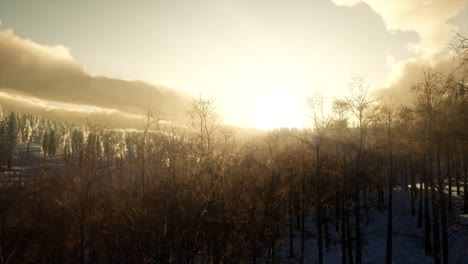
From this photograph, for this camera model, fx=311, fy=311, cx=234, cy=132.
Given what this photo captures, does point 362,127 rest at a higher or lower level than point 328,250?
higher

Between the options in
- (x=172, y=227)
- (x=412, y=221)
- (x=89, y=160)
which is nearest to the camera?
(x=172, y=227)

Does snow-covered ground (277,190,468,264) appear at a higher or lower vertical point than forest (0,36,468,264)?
lower

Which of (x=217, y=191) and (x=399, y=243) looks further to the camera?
(x=399, y=243)

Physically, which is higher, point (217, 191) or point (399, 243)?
point (217, 191)

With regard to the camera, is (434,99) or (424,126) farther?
(424,126)

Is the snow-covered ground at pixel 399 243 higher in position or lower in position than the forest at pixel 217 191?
lower

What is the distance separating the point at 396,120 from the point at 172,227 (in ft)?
64.9

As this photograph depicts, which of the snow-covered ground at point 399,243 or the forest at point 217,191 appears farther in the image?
the snow-covered ground at point 399,243

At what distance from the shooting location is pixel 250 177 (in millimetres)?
31062

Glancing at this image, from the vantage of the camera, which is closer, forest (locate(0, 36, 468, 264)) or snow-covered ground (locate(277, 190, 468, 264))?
forest (locate(0, 36, 468, 264))

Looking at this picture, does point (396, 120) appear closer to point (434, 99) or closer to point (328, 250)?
point (434, 99)

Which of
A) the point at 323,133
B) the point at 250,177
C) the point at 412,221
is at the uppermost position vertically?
the point at 323,133

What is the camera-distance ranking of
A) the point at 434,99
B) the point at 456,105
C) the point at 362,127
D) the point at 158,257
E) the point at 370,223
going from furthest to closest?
the point at 370,223
the point at 362,127
the point at 434,99
the point at 456,105
the point at 158,257

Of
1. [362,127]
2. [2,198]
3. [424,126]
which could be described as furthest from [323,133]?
[2,198]
